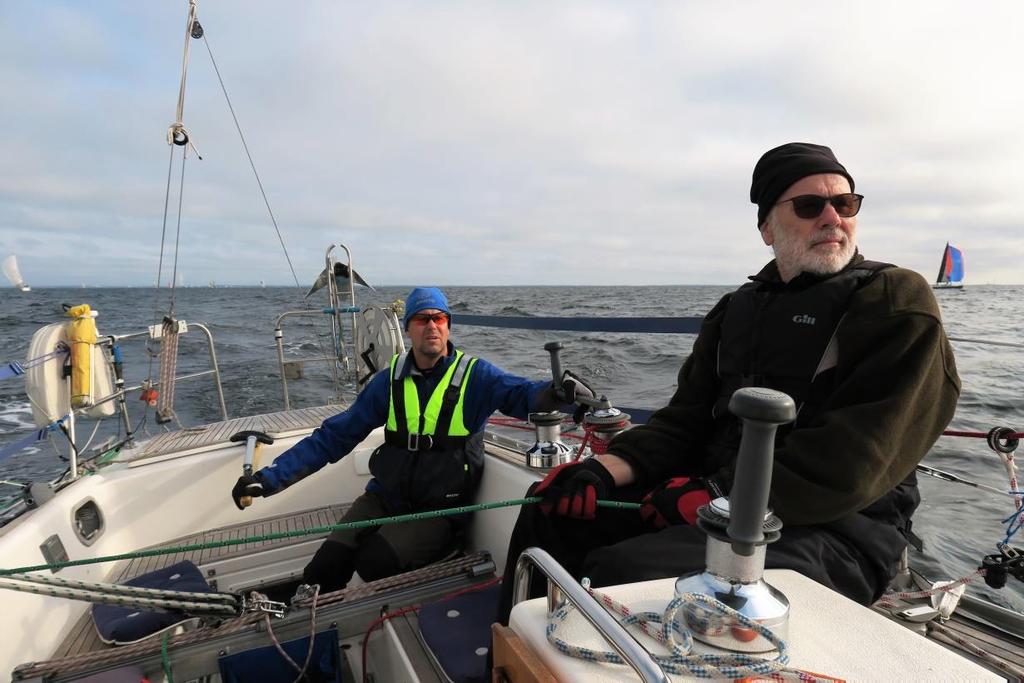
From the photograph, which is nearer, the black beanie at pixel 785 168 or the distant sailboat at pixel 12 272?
the black beanie at pixel 785 168

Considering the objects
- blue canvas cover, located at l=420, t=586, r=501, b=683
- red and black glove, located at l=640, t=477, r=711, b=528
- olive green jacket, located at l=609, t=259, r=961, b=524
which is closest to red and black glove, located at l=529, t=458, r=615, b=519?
red and black glove, located at l=640, t=477, r=711, b=528

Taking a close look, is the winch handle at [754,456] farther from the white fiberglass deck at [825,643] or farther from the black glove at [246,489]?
the black glove at [246,489]

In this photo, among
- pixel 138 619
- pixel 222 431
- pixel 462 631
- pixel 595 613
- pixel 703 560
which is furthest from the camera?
pixel 222 431

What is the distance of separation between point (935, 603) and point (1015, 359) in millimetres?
12775

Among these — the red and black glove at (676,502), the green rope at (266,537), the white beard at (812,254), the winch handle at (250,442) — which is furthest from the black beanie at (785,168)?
the winch handle at (250,442)

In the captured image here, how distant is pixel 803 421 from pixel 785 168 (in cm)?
73

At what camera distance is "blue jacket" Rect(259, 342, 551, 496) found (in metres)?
2.72

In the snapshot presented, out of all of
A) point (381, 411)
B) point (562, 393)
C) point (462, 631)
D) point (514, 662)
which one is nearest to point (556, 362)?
point (562, 393)

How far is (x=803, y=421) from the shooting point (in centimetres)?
154

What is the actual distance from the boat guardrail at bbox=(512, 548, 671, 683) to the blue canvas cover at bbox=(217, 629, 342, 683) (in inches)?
55.2

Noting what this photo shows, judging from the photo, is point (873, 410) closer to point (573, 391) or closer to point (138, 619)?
point (573, 391)

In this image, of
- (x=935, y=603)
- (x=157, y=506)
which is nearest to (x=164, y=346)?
(x=157, y=506)

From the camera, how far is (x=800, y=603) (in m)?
0.95

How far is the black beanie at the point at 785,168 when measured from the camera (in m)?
1.66
